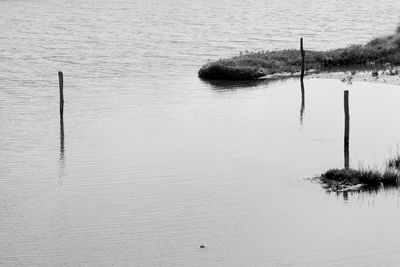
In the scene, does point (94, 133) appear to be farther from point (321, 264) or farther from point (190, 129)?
point (321, 264)

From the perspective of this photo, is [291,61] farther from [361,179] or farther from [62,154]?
[361,179]

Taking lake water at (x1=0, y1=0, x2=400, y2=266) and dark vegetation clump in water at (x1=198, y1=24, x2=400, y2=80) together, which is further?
dark vegetation clump in water at (x1=198, y1=24, x2=400, y2=80)

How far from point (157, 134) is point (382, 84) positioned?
19.7 m

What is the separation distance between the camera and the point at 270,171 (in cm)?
3981

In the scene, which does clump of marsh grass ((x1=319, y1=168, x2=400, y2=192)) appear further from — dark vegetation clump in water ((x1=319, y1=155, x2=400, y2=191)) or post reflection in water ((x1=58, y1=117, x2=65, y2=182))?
post reflection in water ((x1=58, y1=117, x2=65, y2=182))

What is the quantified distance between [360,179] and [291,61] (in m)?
35.2

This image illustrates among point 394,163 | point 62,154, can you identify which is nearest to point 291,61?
point 62,154

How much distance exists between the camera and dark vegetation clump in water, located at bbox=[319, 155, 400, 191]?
1430 inches

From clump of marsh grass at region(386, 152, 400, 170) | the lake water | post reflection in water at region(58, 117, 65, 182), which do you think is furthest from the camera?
post reflection in water at region(58, 117, 65, 182)

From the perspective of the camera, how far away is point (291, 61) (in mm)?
71000

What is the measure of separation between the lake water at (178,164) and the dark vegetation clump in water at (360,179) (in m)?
0.76

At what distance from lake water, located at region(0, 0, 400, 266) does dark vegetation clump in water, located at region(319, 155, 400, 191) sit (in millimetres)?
756

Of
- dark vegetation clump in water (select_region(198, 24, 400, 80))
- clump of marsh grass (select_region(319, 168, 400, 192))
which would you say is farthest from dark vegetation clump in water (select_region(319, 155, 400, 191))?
dark vegetation clump in water (select_region(198, 24, 400, 80))

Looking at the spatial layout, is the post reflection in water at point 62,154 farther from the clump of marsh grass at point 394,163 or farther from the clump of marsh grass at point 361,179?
the clump of marsh grass at point 394,163
